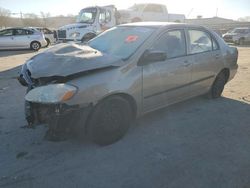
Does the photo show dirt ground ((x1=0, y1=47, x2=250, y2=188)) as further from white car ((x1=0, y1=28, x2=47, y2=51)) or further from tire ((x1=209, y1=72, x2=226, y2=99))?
white car ((x1=0, y1=28, x2=47, y2=51))

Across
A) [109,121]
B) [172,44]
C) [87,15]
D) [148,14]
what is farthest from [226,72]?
[148,14]

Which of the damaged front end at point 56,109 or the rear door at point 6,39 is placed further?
the rear door at point 6,39

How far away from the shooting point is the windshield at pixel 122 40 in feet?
13.8

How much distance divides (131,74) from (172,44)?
1183 millimetres

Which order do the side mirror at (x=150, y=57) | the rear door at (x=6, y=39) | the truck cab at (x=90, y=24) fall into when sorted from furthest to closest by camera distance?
the rear door at (x=6, y=39) < the truck cab at (x=90, y=24) < the side mirror at (x=150, y=57)

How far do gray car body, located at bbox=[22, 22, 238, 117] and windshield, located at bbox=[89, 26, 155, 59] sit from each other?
0.42ft

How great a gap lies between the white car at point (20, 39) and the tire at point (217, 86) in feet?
46.9

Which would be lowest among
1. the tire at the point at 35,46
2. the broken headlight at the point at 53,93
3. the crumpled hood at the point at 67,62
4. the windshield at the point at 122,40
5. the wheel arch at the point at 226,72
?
the tire at the point at 35,46

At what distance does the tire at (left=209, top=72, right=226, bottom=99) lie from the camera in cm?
594

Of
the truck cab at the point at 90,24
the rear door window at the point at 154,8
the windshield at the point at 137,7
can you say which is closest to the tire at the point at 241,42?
the rear door window at the point at 154,8

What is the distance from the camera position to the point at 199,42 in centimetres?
533

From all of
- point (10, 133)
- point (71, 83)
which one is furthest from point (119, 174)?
point (10, 133)

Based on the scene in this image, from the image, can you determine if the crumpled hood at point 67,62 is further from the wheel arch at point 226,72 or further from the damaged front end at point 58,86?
the wheel arch at point 226,72

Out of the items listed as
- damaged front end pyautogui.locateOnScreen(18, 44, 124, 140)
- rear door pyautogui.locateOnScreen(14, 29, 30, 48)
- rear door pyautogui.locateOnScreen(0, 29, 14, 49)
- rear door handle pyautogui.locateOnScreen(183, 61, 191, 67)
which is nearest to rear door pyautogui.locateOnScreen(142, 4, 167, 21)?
rear door pyautogui.locateOnScreen(14, 29, 30, 48)
